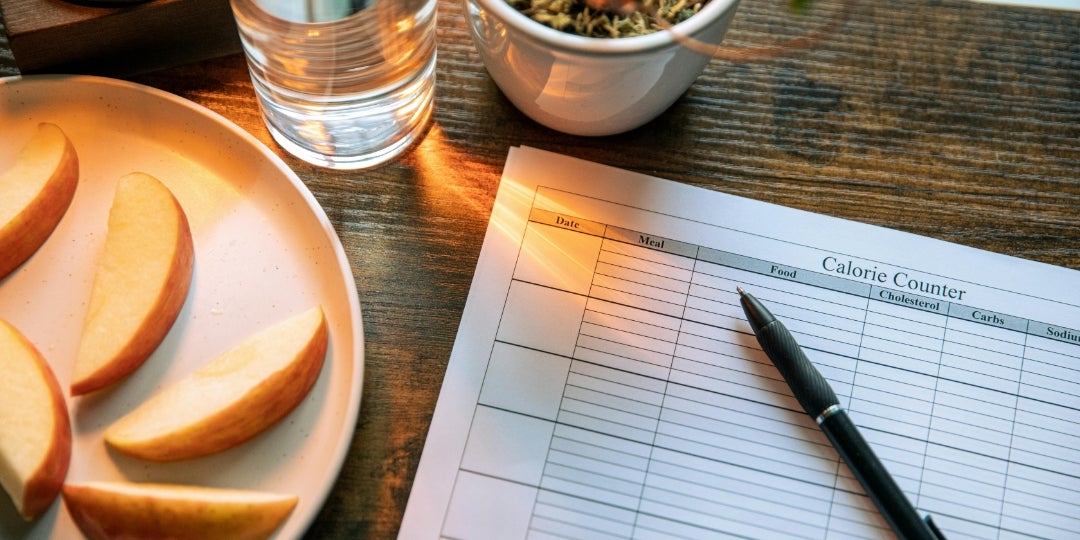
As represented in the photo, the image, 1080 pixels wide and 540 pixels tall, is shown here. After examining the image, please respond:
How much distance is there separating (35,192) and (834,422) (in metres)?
0.46

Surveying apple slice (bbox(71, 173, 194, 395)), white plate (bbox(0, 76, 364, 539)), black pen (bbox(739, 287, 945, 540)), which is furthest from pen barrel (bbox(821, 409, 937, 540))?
apple slice (bbox(71, 173, 194, 395))

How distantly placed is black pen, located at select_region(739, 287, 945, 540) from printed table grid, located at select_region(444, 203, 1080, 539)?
0.01 metres

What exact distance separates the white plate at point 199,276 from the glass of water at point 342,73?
0.04 meters

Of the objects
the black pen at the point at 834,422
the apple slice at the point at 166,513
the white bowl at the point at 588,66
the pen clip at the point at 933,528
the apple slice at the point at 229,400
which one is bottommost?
the apple slice at the point at 166,513

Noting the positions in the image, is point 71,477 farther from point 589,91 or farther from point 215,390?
point 589,91

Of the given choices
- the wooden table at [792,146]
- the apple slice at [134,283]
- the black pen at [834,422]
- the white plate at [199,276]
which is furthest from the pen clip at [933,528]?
the apple slice at [134,283]

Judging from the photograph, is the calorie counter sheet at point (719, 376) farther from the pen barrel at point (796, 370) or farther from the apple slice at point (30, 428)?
the apple slice at point (30, 428)

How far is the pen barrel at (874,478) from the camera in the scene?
1.55 feet

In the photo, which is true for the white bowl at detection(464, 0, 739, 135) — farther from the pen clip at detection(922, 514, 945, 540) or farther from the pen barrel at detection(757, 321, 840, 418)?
the pen clip at detection(922, 514, 945, 540)

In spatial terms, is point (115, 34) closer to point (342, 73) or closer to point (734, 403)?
point (342, 73)

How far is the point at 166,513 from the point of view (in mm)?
435

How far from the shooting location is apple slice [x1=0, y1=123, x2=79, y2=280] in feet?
1.63

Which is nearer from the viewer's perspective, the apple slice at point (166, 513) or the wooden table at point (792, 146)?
the apple slice at point (166, 513)

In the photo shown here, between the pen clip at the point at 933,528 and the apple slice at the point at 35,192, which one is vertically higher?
the apple slice at the point at 35,192
